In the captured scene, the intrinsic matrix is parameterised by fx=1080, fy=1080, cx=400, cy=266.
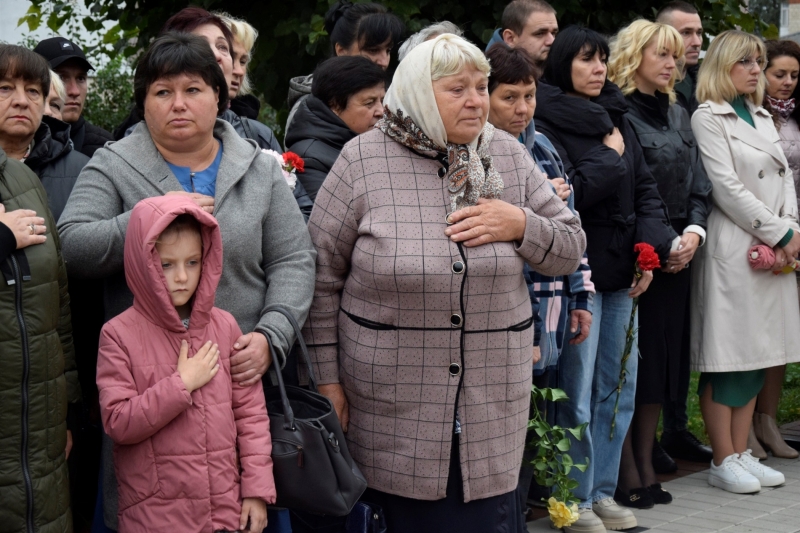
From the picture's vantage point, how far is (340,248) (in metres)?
3.80

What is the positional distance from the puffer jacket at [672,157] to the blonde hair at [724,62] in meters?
0.34

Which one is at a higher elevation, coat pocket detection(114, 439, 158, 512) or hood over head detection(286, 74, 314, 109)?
hood over head detection(286, 74, 314, 109)

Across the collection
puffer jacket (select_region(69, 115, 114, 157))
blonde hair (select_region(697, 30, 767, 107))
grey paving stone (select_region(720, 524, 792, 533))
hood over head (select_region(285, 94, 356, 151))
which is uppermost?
blonde hair (select_region(697, 30, 767, 107))

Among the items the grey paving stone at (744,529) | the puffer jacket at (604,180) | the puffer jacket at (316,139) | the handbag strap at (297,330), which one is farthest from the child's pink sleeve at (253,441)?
the grey paving stone at (744,529)

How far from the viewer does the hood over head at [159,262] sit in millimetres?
3180

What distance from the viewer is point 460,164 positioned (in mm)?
3717

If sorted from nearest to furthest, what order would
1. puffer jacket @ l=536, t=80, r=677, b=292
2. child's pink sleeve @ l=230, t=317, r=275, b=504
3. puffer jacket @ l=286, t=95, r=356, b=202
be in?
1. child's pink sleeve @ l=230, t=317, r=275, b=504
2. puffer jacket @ l=286, t=95, r=356, b=202
3. puffer jacket @ l=536, t=80, r=677, b=292

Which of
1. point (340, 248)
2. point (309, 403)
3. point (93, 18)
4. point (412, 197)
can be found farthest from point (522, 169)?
point (93, 18)

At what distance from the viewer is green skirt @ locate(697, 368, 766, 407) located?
612cm

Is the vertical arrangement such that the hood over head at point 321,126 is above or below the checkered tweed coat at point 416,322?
above

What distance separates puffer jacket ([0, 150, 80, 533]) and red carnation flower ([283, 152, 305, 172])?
1091 millimetres

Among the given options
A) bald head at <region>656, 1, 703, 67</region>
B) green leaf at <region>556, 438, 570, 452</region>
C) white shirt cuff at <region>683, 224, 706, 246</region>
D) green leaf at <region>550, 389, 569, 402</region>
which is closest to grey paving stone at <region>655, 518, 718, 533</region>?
green leaf at <region>556, 438, 570, 452</region>

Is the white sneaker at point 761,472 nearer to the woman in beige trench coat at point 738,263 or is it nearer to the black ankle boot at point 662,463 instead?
the woman in beige trench coat at point 738,263

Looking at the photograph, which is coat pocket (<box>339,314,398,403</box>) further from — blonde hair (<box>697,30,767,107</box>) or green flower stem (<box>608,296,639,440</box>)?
blonde hair (<box>697,30,767,107</box>)
